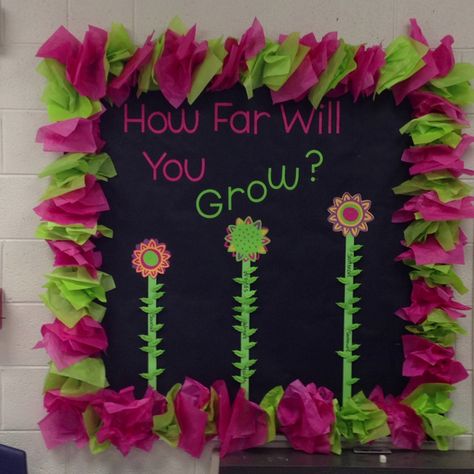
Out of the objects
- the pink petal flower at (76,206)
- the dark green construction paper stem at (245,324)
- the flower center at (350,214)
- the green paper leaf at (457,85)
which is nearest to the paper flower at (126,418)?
the dark green construction paper stem at (245,324)

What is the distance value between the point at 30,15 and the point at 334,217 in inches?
34.6

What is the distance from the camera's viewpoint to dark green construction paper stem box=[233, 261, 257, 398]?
153 centimetres

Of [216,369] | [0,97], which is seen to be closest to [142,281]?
[216,369]

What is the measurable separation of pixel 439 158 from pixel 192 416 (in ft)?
2.77

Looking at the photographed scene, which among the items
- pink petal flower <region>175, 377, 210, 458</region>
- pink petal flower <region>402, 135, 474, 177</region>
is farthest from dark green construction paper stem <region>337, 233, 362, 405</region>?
pink petal flower <region>175, 377, 210, 458</region>

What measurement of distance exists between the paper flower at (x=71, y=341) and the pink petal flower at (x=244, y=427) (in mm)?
353

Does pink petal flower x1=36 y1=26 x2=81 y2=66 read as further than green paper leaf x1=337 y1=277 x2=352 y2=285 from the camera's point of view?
No

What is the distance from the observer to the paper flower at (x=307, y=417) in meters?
1.48

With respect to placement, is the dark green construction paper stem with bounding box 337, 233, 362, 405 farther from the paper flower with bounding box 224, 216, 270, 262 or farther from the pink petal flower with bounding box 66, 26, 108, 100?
the pink petal flower with bounding box 66, 26, 108, 100

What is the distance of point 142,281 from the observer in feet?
5.01

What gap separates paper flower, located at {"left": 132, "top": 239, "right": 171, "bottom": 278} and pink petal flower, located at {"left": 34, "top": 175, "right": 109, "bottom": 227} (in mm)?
129

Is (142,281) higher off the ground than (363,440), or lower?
higher

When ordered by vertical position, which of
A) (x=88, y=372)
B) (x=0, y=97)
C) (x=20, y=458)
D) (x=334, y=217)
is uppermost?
(x=0, y=97)

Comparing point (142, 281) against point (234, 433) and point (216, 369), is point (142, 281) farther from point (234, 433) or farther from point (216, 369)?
point (234, 433)
